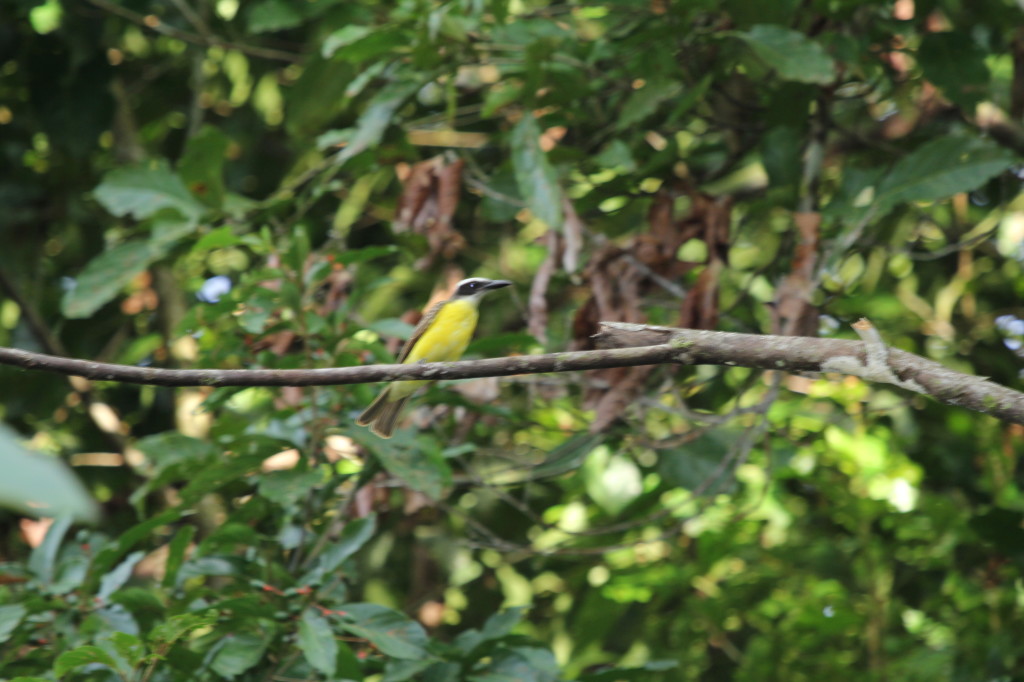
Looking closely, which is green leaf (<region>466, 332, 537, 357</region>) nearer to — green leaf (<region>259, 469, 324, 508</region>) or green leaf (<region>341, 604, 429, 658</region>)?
green leaf (<region>259, 469, 324, 508</region>)

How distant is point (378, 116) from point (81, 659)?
6.93 feet

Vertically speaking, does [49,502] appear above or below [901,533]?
above

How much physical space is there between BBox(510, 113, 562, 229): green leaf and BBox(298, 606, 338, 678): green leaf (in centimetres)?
142

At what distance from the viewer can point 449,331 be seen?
3.99 m

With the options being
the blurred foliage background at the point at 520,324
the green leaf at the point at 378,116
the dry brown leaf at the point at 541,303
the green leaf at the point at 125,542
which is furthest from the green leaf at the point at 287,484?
the green leaf at the point at 378,116

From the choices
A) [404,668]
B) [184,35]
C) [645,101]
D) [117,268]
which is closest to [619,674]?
[404,668]

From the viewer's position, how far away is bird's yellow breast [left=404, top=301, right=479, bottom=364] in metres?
3.99

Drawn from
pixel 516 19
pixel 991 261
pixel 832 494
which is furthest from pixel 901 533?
pixel 516 19

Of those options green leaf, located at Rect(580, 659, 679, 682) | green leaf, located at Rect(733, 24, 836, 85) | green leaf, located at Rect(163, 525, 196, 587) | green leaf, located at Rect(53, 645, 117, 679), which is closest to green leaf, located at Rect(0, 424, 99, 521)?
green leaf, located at Rect(53, 645, 117, 679)

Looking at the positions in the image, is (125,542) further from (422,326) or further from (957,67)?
(957,67)

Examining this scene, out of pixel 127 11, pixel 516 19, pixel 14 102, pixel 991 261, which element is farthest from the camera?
pixel 14 102

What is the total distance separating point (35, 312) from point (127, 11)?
4.45 ft

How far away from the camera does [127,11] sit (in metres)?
4.45

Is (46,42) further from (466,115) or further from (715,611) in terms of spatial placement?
(715,611)
